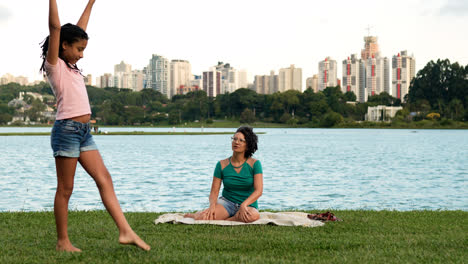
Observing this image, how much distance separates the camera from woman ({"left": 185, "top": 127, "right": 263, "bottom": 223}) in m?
7.00

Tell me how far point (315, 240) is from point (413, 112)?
152640 millimetres

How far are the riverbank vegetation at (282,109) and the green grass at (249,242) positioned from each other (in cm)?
13357

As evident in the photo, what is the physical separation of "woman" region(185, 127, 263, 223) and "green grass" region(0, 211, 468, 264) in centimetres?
35

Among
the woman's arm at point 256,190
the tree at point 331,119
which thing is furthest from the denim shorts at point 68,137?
the tree at point 331,119

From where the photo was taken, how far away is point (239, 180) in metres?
7.17

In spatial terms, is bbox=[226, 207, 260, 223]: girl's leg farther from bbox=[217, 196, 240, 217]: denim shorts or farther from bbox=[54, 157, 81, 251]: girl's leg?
bbox=[54, 157, 81, 251]: girl's leg

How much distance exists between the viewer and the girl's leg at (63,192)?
4.80 meters

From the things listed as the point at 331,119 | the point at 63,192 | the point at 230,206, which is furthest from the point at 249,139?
the point at 331,119

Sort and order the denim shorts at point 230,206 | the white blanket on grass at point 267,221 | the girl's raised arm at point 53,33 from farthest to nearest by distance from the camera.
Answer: the denim shorts at point 230,206, the white blanket on grass at point 267,221, the girl's raised arm at point 53,33

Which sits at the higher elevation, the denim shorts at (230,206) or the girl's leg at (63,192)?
the girl's leg at (63,192)

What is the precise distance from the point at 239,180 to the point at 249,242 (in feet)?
5.03

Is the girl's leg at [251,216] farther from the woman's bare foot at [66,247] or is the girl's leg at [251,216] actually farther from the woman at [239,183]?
the woman's bare foot at [66,247]

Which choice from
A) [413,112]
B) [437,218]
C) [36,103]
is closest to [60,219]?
[437,218]

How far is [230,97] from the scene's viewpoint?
153 meters
